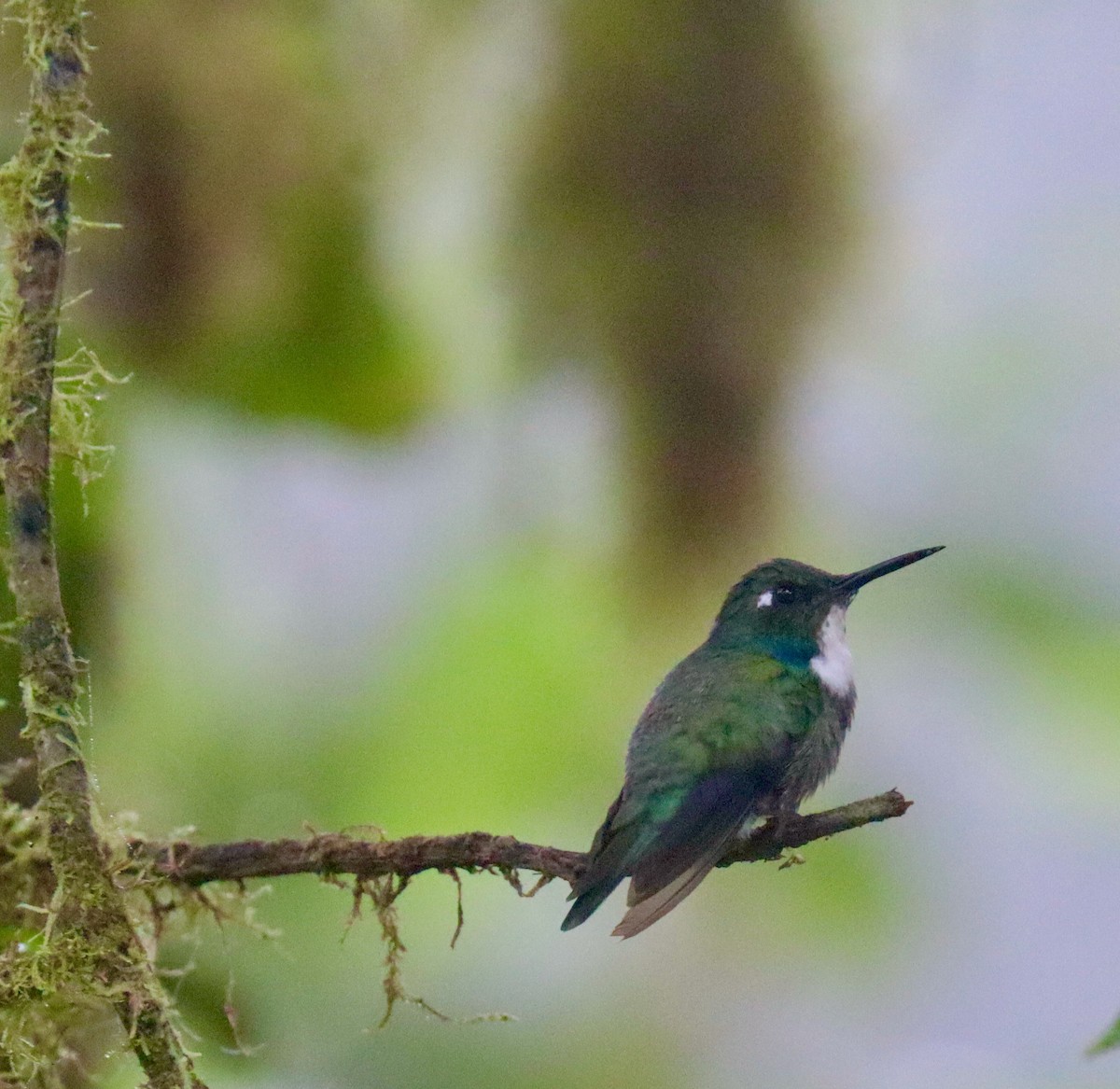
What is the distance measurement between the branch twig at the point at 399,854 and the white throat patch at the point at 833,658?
0.62m

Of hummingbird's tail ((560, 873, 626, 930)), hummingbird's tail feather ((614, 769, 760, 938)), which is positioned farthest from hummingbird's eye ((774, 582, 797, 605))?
hummingbird's tail ((560, 873, 626, 930))

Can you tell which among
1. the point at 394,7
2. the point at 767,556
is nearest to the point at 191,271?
the point at 394,7

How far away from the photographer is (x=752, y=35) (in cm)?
433

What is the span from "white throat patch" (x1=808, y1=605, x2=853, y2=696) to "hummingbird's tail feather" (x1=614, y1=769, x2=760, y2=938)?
0.46 meters

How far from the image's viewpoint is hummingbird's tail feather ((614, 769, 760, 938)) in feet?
6.22

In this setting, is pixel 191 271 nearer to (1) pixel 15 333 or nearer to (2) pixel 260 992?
(2) pixel 260 992

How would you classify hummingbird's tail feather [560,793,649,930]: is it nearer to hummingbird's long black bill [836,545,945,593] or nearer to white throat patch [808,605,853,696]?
white throat patch [808,605,853,696]

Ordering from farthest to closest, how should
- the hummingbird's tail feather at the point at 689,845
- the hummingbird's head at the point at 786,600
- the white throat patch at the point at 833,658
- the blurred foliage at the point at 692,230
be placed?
the blurred foliage at the point at 692,230
the hummingbird's head at the point at 786,600
the white throat patch at the point at 833,658
the hummingbird's tail feather at the point at 689,845

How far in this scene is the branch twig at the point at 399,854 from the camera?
1.68 meters

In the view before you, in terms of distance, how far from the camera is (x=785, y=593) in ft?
9.23

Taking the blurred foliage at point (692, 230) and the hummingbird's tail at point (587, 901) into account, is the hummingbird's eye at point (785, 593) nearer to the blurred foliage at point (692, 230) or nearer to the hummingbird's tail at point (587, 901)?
the hummingbird's tail at point (587, 901)

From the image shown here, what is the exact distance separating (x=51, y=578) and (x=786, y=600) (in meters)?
1.67

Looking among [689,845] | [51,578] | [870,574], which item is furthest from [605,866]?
[870,574]

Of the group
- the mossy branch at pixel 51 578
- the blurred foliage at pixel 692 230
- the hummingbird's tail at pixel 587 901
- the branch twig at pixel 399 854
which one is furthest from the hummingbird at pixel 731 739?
the blurred foliage at pixel 692 230
